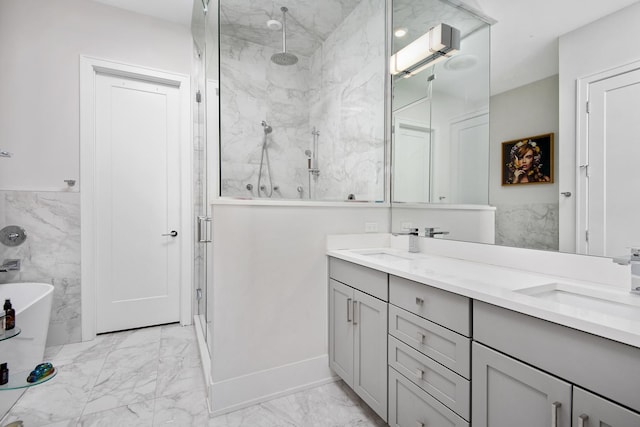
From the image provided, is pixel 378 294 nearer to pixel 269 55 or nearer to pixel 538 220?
pixel 538 220

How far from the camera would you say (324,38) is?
2863 mm

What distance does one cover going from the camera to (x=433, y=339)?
1173mm

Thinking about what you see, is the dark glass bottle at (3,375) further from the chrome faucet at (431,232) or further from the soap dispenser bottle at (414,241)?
the chrome faucet at (431,232)

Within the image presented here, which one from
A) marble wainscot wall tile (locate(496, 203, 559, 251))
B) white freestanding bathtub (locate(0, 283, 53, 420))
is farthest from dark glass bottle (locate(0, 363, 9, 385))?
marble wainscot wall tile (locate(496, 203, 559, 251))

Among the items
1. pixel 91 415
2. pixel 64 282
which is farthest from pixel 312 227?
pixel 64 282

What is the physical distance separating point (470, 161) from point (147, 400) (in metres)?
2.35

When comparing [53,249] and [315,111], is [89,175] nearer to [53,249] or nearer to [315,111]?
[53,249]

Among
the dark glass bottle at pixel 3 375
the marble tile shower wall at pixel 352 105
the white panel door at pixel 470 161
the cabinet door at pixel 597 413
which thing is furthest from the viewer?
the marble tile shower wall at pixel 352 105

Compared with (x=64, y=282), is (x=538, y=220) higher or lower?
higher

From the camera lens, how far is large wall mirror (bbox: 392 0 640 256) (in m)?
1.08

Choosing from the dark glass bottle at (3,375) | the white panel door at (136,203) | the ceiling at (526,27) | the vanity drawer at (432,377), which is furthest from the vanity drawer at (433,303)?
the white panel door at (136,203)

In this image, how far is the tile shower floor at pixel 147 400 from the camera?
5.24ft

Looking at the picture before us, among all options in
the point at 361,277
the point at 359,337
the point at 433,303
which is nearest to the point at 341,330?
the point at 359,337

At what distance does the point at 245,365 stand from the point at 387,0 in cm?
273
